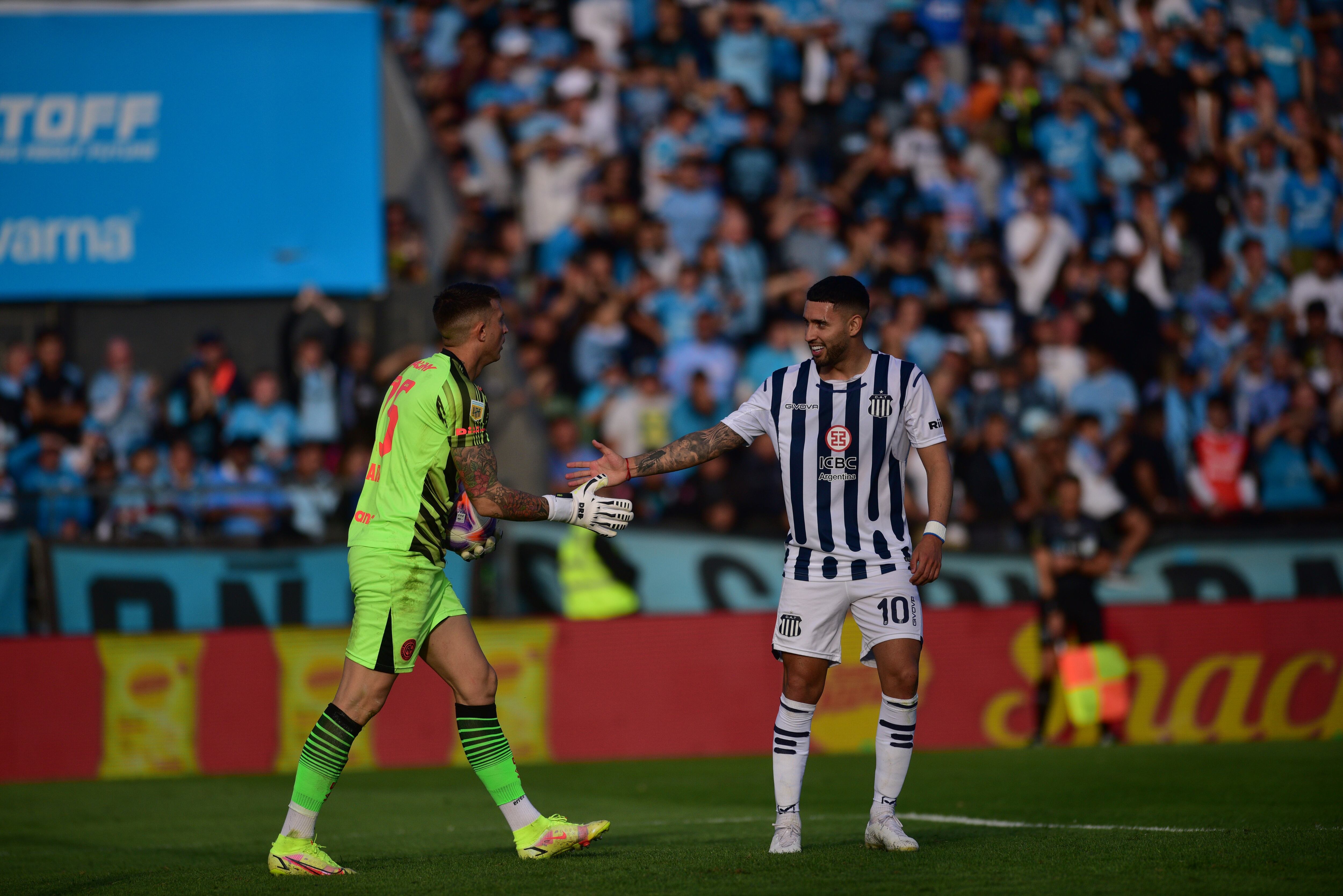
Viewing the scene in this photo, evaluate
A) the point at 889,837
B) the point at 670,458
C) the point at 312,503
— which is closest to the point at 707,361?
the point at 312,503

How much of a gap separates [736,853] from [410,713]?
668 cm

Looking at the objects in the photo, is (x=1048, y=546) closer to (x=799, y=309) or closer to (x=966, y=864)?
(x=799, y=309)

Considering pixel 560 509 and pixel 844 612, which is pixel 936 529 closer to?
pixel 844 612

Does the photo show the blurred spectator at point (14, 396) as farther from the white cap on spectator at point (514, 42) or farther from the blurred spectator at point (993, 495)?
the blurred spectator at point (993, 495)

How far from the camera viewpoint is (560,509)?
6766 mm

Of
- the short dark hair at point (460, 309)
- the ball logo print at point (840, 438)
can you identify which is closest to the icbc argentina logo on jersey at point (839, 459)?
the ball logo print at point (840, 438)

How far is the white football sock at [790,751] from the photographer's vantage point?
6699 millimetres

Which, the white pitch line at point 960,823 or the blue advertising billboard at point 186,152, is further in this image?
the blue advertising billboard at point 186,152

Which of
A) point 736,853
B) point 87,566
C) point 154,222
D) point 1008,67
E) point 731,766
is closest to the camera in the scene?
point 736,853

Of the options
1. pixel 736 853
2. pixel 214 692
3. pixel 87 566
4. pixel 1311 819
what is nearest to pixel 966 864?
pixel 736 853

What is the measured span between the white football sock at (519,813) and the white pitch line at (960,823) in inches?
82.6

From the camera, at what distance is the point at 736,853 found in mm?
6727

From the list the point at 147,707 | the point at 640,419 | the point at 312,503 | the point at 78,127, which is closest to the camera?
the point at 147,707

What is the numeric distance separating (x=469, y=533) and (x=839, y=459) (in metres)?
1.68
